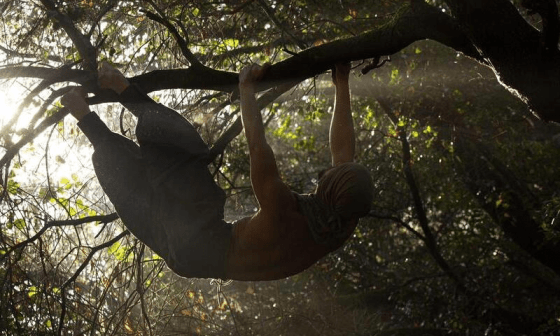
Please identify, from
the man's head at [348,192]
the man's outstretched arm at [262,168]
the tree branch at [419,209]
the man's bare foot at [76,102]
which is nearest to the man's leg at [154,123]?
the man's bare foot at [76,102]

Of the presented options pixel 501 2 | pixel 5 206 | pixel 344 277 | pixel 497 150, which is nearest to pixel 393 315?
pixel 344 277

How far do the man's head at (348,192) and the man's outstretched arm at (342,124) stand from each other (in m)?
0.42

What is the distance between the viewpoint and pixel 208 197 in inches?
140

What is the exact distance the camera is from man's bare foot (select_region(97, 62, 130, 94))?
3.52 meters

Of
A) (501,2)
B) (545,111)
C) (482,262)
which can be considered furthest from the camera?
(482,262)

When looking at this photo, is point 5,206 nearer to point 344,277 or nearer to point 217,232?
point 217,232

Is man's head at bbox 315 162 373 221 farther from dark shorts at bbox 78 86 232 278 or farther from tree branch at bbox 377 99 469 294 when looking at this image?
tree branch at bbox 377 99 469 294

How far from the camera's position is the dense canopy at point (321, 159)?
3.63 meters

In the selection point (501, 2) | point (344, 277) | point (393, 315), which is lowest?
point (501, 2)

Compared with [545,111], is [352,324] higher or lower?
higher

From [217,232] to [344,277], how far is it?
6850 mm

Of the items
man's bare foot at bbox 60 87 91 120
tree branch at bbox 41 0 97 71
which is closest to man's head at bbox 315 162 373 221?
man's bare foot at bbox 60 87 91 120

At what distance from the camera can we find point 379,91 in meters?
8.84

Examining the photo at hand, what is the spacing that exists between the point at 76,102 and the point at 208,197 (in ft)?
2.59
